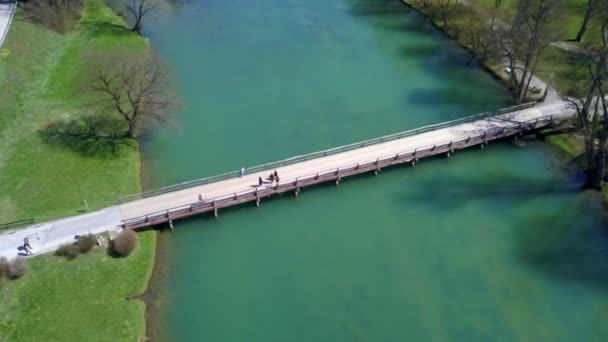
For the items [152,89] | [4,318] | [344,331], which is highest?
[152,89]

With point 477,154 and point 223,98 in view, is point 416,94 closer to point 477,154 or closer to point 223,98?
point 477,154

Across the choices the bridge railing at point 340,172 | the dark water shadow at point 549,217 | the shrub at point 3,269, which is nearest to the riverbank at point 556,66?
the bridge railing at point 340,172

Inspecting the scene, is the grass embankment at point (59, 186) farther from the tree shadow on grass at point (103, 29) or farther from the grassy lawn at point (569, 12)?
the grassy lawn at point (569, 12)

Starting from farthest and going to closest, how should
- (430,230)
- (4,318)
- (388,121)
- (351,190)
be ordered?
(388,121)
(351,190)
(430,230)
(4,318)

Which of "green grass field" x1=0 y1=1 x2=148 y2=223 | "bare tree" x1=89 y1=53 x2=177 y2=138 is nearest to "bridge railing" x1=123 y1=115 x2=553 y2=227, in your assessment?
"green grass field" x1=0 y1=1 x2=148 y2=223

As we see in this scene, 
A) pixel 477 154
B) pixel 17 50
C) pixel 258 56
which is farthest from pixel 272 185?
pixel 17 50

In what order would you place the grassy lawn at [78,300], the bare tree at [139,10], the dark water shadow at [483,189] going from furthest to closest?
the bare tree at [139,10], the dark water shadow at [483,189], the grassy lawn at [78,300]

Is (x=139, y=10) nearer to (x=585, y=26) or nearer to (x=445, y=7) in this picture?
(x=445, y=7)
